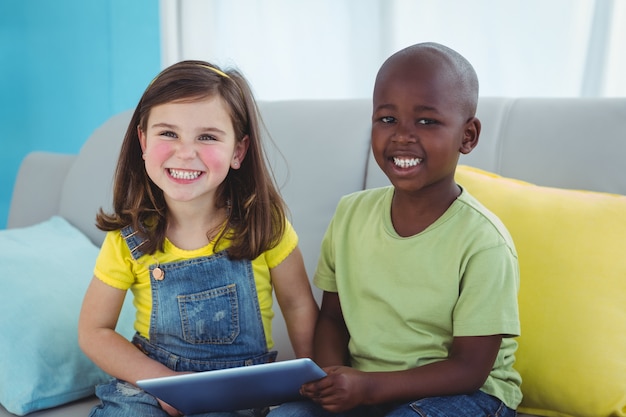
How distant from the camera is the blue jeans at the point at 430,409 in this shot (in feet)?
3.75

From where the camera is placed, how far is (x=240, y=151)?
1415 mm

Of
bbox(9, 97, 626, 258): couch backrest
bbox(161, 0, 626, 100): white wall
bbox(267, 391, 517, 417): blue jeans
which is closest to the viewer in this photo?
bbox(267, 391, 517, 417): blue jeans

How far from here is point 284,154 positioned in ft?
5.94

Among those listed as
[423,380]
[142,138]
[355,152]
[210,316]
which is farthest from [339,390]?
[355,152]

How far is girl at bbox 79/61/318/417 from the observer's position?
4.34 ft

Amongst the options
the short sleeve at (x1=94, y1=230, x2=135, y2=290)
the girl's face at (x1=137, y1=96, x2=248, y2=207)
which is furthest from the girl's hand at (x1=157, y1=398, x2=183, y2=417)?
the girl's face at (x1=137, y1=96, x2=248, y2=207)

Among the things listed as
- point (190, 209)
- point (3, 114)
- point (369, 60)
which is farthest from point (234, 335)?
point (3, 114)

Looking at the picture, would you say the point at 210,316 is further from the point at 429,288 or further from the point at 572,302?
the point at 572,302

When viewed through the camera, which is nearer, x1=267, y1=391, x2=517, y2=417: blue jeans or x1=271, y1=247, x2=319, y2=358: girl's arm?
x1=267, y1=391, x2=517, y2=417: blue jeans

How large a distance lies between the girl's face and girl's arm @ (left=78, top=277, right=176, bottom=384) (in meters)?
0.23

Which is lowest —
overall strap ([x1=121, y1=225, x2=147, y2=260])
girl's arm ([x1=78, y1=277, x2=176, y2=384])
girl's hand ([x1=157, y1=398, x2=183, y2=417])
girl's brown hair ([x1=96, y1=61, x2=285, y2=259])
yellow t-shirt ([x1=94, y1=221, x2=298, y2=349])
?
girl's hand ([x1=157, y1=398, x2=183, y2=417])

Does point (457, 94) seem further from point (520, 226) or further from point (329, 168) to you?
point (329, 168)

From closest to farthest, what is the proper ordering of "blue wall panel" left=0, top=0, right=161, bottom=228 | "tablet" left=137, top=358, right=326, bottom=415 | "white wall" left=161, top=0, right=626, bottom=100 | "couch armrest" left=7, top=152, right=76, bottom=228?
"tablet" left=137, top=358, right=326, bottom=415 < "white wall" left=161, top=0, right=626, bottom=100 < "couch armrest" left=7, top=152, right=76, bottom=228 < "blue wall panel" left=0, top=0, right=161, bottom=228

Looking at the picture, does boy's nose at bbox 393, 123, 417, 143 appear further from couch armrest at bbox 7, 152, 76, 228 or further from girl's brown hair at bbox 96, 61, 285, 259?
couch armrest at bbox 7, 152, 76, 228
